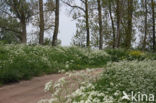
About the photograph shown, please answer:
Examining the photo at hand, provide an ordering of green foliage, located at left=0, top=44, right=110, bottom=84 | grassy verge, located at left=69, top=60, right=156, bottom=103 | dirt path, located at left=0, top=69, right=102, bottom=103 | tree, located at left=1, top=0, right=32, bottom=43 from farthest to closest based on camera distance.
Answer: tree, located at left=1, top=0, right=32, bottom=43
green foliage, located at left=0, top=44, right=110, bottom=84
dirt path, located at left=0, top=69, right=102, bottom=103
grassy verge, located at left=69, top=60, right=156, bottom=103

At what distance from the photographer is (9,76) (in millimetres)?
8773

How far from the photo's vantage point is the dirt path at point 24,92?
6.66 meters

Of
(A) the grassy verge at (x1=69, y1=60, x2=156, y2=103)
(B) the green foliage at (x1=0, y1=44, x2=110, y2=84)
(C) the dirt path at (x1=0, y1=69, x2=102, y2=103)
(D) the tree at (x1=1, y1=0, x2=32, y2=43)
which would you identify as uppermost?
(D) the tree at (x1=1, y1=0, x2=32, y2=43)

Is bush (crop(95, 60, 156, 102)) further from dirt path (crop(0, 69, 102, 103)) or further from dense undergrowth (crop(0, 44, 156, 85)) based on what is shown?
dirt path (crop(0, 69, 102, 103))

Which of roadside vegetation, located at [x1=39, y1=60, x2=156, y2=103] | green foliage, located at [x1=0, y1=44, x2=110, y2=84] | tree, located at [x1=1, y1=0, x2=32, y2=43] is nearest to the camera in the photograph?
roadside vegetation, located at [x1=39, y1=60, x2=156, y2=103]


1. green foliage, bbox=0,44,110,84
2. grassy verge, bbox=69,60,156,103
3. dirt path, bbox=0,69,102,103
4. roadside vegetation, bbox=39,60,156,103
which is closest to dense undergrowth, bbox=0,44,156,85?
green foliage, bbox=0,44,110,84

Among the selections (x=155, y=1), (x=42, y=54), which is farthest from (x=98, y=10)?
(x=42, y=54)

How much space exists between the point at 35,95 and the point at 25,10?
59.9ft

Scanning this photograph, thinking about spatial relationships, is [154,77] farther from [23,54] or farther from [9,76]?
[23,54]

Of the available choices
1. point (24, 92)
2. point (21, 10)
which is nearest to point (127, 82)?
point (24, 92)

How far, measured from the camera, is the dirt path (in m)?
6.66

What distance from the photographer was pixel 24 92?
749 centimetres

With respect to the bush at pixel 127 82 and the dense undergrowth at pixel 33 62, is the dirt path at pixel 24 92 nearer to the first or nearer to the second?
the dense undergrowth at pixel 33 62

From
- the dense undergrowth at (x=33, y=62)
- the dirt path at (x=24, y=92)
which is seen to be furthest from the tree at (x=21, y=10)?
the dirt path at (x=24, y=92)
